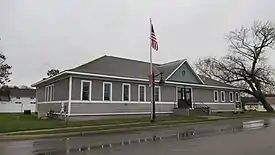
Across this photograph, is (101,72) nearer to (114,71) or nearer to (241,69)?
(114,71)

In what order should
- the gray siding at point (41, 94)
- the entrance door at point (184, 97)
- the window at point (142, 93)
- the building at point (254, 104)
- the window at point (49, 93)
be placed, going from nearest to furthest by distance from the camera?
the window at point (142, 93), the window at point (49, 93), the gray siding at point (41, 94), the entrance door at point (184, 97), the building at point (254, 104)

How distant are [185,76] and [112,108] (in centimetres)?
1089

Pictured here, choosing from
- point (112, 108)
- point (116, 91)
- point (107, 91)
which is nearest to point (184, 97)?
point (116, 91)

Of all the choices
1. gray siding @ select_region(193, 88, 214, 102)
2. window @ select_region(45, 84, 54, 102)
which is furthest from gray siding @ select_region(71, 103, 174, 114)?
window @ select_region(45, 84, 54, 102)

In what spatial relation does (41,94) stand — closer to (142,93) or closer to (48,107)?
(48,107)

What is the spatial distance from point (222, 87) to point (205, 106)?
451cm

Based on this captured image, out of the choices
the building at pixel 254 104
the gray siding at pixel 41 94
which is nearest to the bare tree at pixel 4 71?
the gray siding at pixel 41 94

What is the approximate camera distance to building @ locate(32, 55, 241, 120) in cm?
2359

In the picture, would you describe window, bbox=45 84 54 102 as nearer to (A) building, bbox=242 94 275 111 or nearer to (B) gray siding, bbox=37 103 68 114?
(B) gray siding, bbox=37 103 68 114

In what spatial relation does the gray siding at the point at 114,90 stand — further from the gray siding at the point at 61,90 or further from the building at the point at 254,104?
the building at the point at 254,104

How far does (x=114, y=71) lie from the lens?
27.1 metres

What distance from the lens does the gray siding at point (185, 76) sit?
31.4 meters

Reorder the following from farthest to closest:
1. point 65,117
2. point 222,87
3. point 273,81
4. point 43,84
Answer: point 273,81
point 222,87
point 43,84
point 65,117

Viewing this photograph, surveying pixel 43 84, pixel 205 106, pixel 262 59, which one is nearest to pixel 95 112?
pixel 43 84
